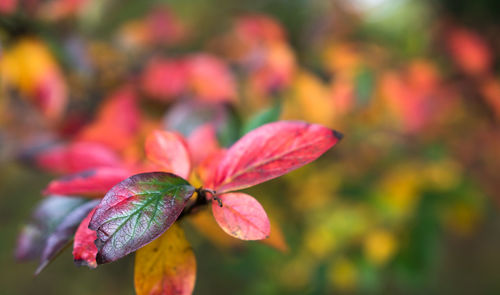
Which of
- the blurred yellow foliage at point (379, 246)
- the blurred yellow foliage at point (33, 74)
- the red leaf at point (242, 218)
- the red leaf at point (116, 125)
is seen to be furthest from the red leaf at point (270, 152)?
the blurred yellow foliage at point (379, 246)

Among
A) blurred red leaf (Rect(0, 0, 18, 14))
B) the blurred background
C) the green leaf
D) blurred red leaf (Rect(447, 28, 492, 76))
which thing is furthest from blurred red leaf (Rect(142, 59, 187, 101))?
blurred red leaf (Rect(447, 28, 492, 76))

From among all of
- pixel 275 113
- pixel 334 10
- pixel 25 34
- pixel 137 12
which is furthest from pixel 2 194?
pixel 275 113

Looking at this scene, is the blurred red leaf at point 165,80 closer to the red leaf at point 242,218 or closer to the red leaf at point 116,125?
the red leaf at point 116,125

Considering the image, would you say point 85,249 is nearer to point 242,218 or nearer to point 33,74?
point 242,218

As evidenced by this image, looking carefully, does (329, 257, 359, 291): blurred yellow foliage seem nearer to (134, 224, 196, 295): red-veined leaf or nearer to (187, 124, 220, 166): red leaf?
(187, 124, 220, 166): red leaf

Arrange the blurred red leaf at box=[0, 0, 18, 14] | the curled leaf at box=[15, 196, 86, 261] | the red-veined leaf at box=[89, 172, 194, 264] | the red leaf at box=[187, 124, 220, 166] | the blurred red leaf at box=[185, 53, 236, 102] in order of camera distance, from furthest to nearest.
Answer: the blurred red leaf at box=[185, 53, 236, 102], the blurred red leaf at box=[0, 0, 18, 14], the red leaf at box=[187, 124, 220, 166], the curled leaf at box=[15, 196, 86, 261], the red-veined leaf at box=[89, 172, 194, 264]

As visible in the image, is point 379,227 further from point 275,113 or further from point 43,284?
point 43,284
